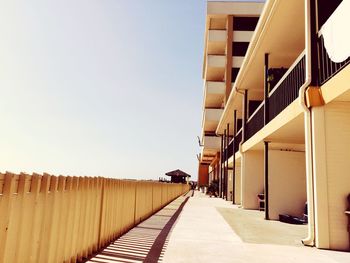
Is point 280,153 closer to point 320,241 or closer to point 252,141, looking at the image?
point 252,141

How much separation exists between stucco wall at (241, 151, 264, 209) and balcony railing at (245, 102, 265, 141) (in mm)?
1229

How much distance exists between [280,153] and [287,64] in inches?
151

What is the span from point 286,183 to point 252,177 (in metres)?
3.94

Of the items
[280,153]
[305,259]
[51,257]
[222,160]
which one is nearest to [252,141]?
[280,153]

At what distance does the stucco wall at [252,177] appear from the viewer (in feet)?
53.9

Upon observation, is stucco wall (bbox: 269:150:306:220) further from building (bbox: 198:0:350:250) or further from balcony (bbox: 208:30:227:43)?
balcony (bbox: 208:30:227:43)

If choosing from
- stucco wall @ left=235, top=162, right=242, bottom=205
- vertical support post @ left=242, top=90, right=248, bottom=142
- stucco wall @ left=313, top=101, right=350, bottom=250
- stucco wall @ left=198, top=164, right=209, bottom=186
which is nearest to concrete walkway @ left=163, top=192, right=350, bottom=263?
stucco wall @ left=313, top=101, right=350, bottom=250

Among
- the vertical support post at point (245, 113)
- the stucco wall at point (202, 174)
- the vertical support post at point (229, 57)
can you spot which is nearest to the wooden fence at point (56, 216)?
the vertical support post at point (245, 113)

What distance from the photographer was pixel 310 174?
6941mm

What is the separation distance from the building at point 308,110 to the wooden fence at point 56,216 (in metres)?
4.25

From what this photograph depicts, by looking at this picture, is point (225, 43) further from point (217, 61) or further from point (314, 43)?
point (314, 43)

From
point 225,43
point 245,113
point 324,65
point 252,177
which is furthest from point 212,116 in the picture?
point 324,65

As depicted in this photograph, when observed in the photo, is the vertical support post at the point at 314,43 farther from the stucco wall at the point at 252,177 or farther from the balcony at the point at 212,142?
the balcony at the point at 212,142

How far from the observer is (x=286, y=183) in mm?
12562
